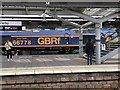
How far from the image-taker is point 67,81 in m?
13.4

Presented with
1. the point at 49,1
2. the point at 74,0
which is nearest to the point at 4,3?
the point at 49,1

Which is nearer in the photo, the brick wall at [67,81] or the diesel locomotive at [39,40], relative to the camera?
the brick wall at [67,81]

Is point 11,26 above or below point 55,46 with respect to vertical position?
above

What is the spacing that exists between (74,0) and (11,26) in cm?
1790

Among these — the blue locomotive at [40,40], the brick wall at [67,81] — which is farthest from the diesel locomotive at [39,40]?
the brick wall at [67,81]

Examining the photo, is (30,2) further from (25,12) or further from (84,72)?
(25,12)

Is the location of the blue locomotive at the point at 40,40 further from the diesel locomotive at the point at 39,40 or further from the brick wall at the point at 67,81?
the brick wall at the point at 67,81

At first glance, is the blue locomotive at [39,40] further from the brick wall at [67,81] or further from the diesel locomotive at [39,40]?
the brick wall at [67,81]

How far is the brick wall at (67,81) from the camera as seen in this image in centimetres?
1291

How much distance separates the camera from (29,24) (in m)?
34.4

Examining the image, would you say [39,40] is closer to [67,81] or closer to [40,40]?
[40,40]

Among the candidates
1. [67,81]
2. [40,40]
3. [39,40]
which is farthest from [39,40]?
[67,81]

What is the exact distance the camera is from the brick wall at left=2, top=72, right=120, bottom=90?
12.9 m

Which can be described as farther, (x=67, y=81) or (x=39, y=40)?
(x=39, y=40)
